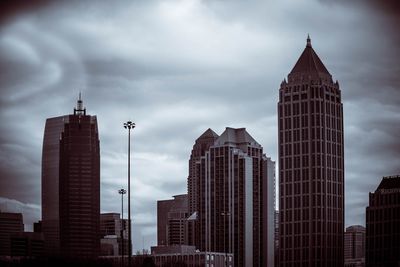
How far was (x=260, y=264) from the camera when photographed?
108m

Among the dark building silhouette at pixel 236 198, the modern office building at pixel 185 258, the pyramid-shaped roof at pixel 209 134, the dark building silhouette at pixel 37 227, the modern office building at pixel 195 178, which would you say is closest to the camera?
the modern office building at pixel 185 258

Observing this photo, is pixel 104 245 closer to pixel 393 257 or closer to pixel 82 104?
pixel 82 104

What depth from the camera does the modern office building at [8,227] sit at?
102 metres

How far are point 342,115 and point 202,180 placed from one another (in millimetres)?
22151

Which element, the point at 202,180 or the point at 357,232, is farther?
the point at 202,180

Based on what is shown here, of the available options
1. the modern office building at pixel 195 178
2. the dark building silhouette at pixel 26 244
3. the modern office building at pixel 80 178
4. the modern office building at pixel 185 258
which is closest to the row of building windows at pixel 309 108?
the modern office building at pixel 185 258

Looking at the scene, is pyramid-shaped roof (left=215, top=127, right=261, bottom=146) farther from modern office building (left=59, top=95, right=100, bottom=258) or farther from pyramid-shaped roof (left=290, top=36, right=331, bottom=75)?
modern office building (left=59, top=95, right=100, bottom=258)

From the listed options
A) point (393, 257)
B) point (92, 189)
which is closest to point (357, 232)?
point (393, 257)

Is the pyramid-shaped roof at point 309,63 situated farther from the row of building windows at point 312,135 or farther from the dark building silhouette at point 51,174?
the dark building silhouette at point 51,174

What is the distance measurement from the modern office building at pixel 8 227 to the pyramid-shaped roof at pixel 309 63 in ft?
111

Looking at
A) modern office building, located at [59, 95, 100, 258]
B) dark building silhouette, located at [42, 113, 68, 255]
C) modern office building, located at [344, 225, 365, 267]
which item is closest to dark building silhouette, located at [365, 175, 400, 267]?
modern office building, located at [344, 225, 365, 267]

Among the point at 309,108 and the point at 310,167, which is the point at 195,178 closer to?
the point at 309,108

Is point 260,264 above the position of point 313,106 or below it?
below

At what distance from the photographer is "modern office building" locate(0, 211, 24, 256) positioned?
10181 centimetres
